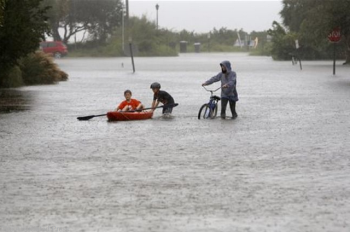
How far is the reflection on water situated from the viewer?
2525 centimetres

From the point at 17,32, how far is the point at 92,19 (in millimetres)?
80522

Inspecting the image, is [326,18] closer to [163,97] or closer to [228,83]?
[228,83]

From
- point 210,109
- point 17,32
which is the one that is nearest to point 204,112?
point 210,109

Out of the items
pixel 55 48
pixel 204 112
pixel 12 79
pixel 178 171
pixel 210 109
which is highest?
pixel 178 171

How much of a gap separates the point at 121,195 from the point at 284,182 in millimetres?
2080

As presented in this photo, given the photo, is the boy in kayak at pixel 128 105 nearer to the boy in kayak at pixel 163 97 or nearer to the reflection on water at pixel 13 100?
the boy in kayak at pixel 163 97

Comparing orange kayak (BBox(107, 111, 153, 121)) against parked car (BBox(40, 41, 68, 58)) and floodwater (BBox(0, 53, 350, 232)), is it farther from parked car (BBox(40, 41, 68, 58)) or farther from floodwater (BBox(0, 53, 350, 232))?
parked car (BBox(40, 41, 68, 58))

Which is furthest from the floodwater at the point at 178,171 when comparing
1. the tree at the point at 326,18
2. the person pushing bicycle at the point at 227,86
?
the tree at the point at 326,18

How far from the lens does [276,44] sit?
277ft

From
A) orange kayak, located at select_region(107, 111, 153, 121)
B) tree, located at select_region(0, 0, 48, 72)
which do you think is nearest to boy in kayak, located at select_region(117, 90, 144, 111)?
orange kayak, located at select_region(107, 111, 153, 121)

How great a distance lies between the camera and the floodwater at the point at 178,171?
31.5ft

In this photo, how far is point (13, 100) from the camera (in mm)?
28594

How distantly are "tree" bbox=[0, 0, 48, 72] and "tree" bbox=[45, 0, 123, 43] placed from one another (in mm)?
75905

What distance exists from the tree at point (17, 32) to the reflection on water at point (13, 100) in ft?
3.41
